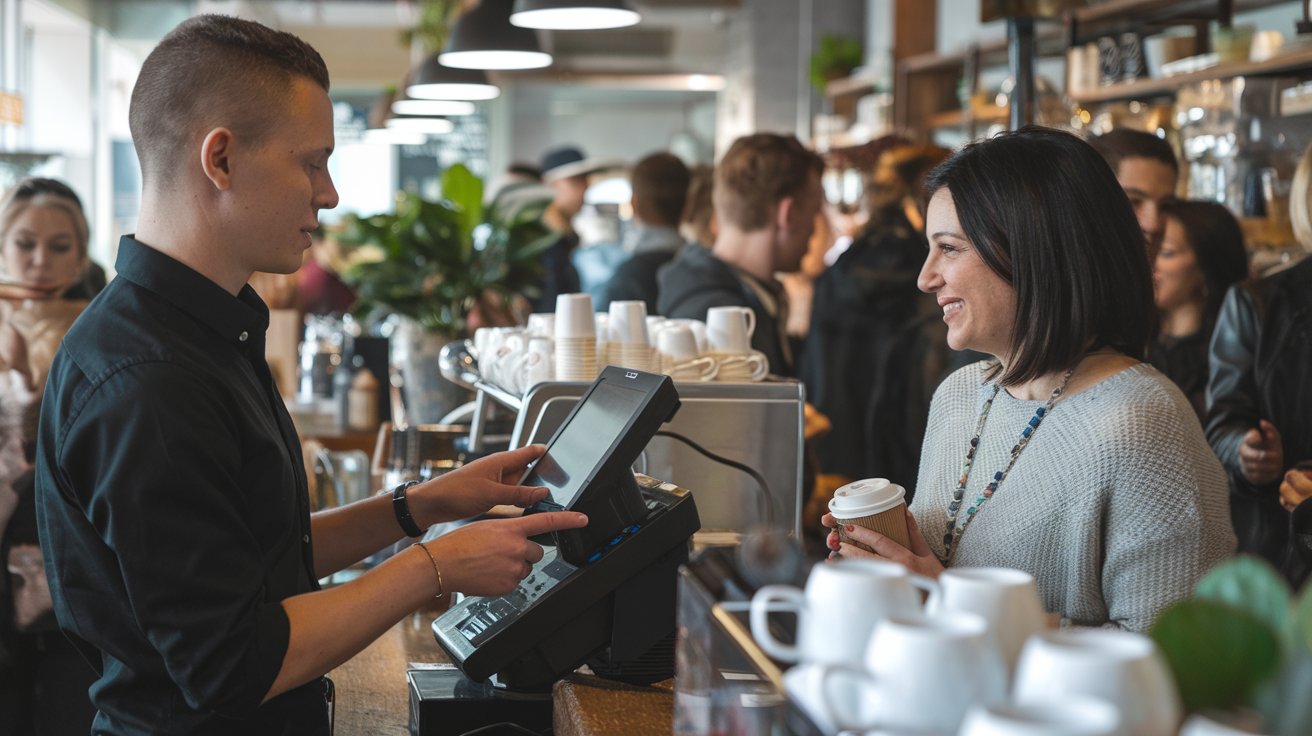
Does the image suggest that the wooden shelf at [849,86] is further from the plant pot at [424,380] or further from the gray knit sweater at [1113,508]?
the gray knit sweater at [1113,508]

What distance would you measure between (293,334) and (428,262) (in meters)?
0.97

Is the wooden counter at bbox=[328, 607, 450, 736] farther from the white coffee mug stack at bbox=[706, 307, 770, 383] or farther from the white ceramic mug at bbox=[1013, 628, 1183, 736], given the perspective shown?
the white ceramic mug at bbox=[1013, 628, 1183, 736]

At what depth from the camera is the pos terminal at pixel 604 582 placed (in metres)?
1.66

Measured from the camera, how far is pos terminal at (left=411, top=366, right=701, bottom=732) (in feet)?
5.44

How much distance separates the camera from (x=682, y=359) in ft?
7.68

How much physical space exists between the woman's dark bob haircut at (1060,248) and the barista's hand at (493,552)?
2.18 ft

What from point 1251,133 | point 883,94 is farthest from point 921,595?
point 883,94

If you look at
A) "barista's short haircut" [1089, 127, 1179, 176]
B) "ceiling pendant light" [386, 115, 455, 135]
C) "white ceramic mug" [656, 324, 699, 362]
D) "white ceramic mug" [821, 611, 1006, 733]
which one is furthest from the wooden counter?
"ceiling pendant light" [386, 115, 455, 135]

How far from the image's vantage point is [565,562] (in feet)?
5.59

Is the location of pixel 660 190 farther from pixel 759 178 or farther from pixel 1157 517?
pixel 1157 517

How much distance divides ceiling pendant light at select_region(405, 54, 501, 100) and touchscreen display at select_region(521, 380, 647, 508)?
4.19 m

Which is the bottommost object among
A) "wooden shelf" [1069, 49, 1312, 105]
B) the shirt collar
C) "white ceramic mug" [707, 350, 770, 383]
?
"white ceramic mug" [707, 350, 770, 383]

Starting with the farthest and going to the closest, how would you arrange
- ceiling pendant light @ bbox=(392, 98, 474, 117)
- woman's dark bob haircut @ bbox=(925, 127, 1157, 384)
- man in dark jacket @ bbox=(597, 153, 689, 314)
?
ceiling pendant light @ bbox=(392, 98, 474, 117) → man in dark jacket @ bbox=(597, 153, 689, 314) → woman's dark bob haircut @ bbox=(925, 127, 1157, 384)

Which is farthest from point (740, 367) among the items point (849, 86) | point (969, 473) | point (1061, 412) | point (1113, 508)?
point (849, 86)
